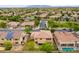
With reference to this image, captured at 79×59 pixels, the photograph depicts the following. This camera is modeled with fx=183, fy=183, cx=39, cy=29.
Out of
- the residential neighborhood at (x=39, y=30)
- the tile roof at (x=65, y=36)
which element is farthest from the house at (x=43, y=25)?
the tile roof at (x=65, y=36)

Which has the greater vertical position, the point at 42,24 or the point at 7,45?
the point at 42,24

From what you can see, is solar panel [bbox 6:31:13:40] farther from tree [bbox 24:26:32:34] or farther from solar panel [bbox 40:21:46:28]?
solar panel [bbox 40:21:46:28]

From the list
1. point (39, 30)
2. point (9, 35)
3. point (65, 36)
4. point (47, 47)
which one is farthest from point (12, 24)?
point (65, 36)

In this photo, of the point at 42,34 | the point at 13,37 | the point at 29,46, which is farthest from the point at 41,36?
the point at 13,37

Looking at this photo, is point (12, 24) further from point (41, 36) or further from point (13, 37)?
point (41, 36)

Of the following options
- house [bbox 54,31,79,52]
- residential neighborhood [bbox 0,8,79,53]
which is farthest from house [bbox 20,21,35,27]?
house [bbox 54,31,79,52]

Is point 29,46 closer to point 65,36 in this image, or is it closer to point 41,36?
point 41,36
